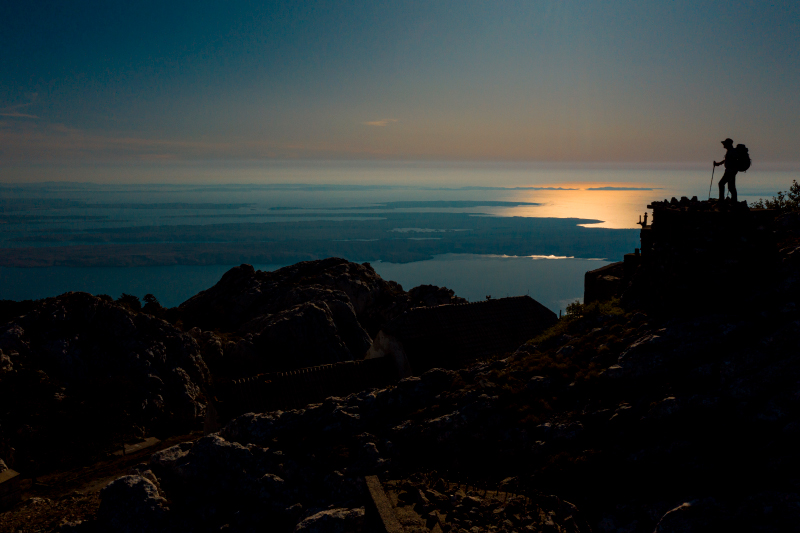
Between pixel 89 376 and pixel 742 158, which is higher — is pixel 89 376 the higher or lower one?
the lower one

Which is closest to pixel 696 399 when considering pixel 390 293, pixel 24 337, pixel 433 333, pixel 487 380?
pixel 487 380

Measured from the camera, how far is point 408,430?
13.1 metres

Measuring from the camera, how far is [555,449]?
11445mm

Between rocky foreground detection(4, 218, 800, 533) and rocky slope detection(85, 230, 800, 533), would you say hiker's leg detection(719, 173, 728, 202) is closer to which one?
rocky foreground detection(4, 218, 800, 533)

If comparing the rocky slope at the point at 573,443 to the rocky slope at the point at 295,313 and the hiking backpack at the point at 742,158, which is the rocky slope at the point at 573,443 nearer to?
the hiking backpack at the point at 742,158

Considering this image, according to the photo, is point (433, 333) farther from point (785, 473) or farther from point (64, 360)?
point (64, 360)

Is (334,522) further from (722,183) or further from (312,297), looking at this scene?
(312,297)

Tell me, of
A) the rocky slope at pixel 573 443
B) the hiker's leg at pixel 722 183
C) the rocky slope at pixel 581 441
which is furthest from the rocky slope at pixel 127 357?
the hiker's leg at pixel 722 183

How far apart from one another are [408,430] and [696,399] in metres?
7.49

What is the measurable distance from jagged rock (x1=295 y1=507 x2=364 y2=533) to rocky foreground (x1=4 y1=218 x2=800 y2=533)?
3 centimetres

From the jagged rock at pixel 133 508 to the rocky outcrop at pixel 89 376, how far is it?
18315 millimetres

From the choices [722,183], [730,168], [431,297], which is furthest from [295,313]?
[730,168]

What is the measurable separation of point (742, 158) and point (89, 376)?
38806mm

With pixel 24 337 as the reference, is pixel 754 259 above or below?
above
